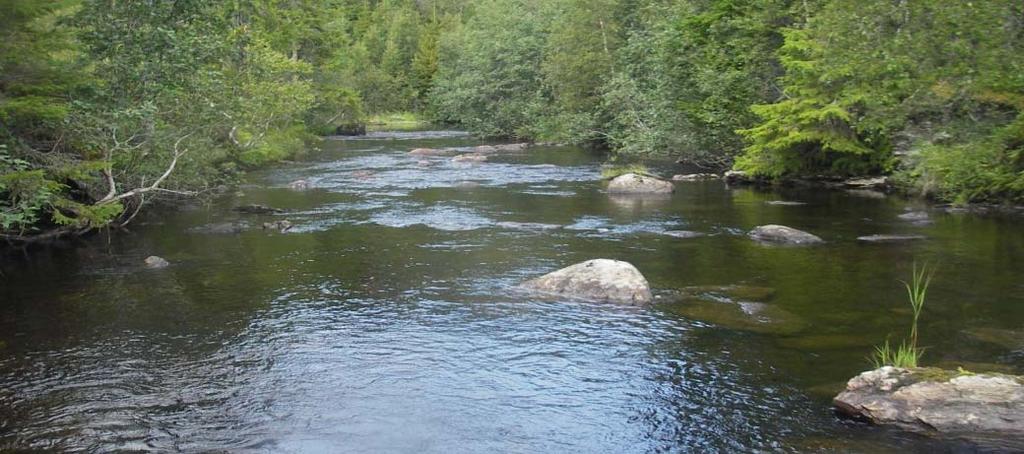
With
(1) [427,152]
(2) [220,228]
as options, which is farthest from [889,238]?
(1) [427,152]

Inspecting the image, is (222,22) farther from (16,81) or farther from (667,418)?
(667,418)

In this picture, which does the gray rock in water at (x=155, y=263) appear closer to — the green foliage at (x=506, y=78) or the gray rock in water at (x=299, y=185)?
the gray rock in water at (x=299, y=185)

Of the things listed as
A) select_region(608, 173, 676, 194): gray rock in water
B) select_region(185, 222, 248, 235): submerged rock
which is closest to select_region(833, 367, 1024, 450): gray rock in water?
select_region(185, 222, 248, 235): submerged rock

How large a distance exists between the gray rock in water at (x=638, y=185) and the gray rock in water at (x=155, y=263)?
16.4 metres

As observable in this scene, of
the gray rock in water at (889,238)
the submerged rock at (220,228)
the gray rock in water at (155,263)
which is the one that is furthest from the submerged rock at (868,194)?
the gray rock in water at (155,263)

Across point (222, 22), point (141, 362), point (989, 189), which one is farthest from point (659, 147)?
point (141, 362)

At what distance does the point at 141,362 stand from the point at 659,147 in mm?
29100

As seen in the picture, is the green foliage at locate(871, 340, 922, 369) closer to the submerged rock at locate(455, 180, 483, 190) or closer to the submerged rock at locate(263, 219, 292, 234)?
the submerged rock at locate(263, 219, 292, 234)

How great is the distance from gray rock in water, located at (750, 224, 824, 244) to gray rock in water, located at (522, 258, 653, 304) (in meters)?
6.39

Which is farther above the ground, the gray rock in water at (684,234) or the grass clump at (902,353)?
the gray rock in water at (684,234)

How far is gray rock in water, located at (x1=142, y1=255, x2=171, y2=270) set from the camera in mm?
17625

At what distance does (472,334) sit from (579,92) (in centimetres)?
3935

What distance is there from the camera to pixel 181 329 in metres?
13.0

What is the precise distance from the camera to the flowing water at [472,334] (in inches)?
356
